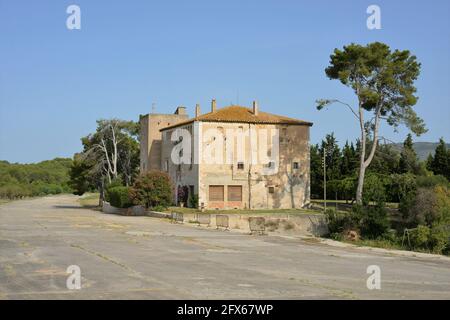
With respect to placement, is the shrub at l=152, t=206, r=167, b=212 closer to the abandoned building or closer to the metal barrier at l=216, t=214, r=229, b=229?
the abandoned building

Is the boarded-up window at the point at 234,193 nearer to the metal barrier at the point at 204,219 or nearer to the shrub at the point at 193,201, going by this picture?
the shrub at the point at 193,201

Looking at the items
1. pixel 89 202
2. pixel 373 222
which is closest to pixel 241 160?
pixel 373 222

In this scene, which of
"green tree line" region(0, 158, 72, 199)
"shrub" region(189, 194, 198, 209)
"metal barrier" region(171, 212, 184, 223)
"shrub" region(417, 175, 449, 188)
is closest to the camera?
"metal barrier" region(171, 212, 184, 223)

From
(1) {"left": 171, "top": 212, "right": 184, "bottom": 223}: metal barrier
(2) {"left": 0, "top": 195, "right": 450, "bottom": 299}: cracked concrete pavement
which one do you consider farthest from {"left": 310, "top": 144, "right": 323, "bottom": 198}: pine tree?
(2) {"left": 0, "top": 195, "right": 450, "bottom": 299}: cracked concrete pavement

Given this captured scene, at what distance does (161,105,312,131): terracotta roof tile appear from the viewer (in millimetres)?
53781

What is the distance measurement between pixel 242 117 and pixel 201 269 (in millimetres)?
39885

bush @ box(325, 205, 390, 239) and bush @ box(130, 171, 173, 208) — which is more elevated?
bush @ box(130, 171, 173, 208)

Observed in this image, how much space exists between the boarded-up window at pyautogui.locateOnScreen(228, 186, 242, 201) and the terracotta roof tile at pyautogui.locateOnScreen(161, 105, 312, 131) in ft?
20.9

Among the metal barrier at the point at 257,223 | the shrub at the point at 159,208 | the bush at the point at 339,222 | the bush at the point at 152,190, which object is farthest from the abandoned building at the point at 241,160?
the bush at the point at 339,222

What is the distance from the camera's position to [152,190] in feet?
158

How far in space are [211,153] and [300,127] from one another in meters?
9.93

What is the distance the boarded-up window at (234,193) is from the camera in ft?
175
